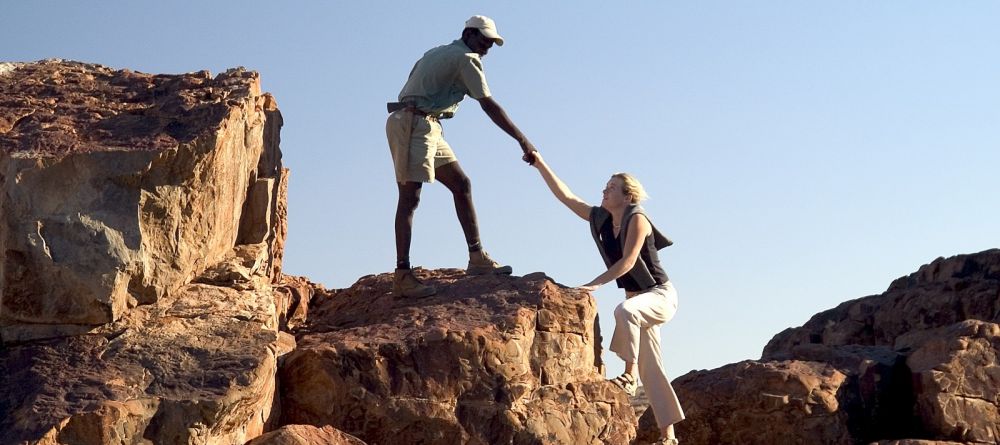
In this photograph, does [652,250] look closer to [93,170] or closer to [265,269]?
[265,269]

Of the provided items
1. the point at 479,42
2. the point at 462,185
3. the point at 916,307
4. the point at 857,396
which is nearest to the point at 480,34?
the point at 479,42

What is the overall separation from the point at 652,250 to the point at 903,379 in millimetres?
3428

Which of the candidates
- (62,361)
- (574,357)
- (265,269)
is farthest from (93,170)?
(574,357)

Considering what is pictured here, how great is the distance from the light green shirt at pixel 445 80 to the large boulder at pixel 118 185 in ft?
4.18

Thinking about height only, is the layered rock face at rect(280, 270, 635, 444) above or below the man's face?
below

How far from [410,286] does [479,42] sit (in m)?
1.89

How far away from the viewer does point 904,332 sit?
1527cm

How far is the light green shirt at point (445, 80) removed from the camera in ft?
33.4

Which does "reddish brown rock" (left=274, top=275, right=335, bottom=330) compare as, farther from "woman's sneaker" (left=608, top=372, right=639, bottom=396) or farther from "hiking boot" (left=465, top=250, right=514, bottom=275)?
"woman's sneaker" (left=608, top=372, right=639, bottom=396)

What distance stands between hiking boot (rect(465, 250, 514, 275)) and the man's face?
1.57m

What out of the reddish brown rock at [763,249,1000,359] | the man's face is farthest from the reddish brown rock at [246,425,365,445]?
the reddish brown rock at [763,249,1000,359]

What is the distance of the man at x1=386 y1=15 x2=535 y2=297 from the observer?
33.4 ft

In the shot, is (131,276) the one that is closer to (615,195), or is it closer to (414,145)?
(414,145)

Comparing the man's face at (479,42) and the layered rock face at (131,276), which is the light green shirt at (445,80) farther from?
the layered rock face at (131,276)
